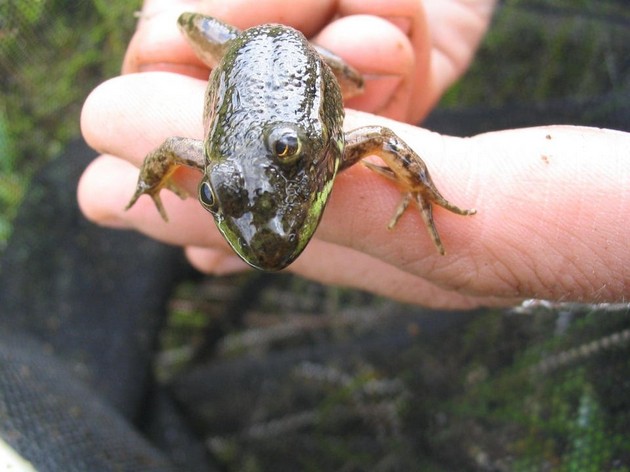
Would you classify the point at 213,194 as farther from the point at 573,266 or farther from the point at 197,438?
the point at 197,438

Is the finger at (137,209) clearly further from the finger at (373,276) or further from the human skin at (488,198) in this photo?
the finger at (373,276)

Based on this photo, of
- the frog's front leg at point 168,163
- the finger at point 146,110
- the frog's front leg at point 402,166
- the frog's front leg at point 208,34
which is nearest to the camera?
the frog's front leg at point 402,166

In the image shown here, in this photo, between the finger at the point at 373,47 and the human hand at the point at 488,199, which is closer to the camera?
the human hand at the point at 488,199

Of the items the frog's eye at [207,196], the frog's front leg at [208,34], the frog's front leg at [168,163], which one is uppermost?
the frog's front leg at [208,34]

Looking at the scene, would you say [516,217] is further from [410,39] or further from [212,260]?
[212,260]

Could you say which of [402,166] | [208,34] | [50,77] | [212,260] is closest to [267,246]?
[402,166]

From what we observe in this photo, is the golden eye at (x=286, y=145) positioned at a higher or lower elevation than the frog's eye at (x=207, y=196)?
higher

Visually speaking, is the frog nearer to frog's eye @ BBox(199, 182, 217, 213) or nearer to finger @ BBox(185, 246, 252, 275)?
frog's eye @ BBox(199, 182, 217, 213)

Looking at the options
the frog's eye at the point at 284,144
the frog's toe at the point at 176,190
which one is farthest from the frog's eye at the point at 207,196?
the frog's toe at the point at 176,190
